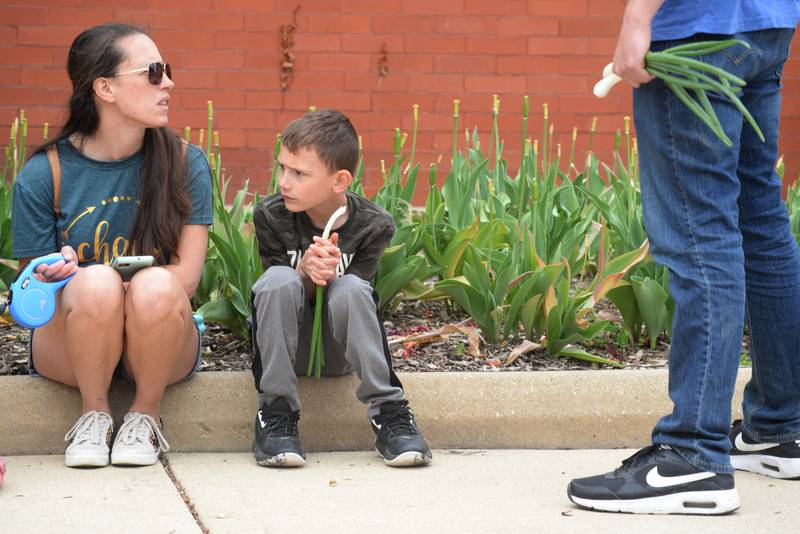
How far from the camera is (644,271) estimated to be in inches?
155

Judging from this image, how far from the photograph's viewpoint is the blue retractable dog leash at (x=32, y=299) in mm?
2932

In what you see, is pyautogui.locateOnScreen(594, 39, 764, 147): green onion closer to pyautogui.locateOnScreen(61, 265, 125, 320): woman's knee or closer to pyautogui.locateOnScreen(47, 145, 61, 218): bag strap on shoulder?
pyautogui.locateOnScreen(61, 265, 125, 320): woman's knee

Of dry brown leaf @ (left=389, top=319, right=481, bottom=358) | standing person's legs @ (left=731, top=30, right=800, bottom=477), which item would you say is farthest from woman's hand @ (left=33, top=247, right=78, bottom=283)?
standing person's legs @ (left=731, top=30, right=800, bottom=477)

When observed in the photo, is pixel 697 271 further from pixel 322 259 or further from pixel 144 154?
pixel 144 154

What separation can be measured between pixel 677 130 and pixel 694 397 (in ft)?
1.90

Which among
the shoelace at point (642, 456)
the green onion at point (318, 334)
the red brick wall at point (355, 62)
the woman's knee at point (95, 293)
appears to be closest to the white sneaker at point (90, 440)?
the woman's knee at point (95, 293)

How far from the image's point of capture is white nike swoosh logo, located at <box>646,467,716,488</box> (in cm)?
268

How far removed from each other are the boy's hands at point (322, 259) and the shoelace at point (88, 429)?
658 millimetres

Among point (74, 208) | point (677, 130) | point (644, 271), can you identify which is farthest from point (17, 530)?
point (644, 271)

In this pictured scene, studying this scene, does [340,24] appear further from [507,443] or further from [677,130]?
[677,130]

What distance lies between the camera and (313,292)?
129 inches

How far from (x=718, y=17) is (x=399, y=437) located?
130 centimetres

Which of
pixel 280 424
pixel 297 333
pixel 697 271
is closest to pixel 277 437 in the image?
pixel 280 424

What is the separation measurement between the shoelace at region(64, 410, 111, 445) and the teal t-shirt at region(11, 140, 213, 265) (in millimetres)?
427
